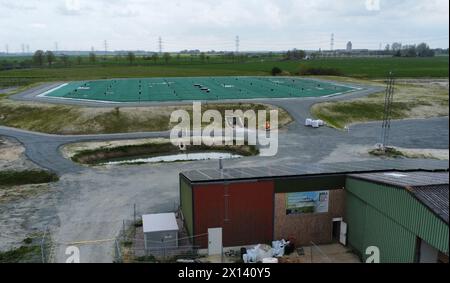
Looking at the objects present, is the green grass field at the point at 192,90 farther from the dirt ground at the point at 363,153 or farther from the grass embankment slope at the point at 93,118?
the dirt ground at the point at 363,153

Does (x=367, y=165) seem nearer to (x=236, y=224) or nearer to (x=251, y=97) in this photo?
(x=236, y=224)

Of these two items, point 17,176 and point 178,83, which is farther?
point 178,83

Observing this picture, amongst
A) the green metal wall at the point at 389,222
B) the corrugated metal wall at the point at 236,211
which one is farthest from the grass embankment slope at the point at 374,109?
the corrugated metal wall at the point at 236,211

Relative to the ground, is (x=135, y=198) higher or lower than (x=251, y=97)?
lower

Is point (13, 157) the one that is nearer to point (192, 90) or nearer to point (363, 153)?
point (363, 153)

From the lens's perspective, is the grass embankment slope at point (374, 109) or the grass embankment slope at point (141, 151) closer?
the grass embankment slope at point (141, 151)

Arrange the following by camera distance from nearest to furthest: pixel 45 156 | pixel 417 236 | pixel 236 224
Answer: pixel 417 236, pixel 236 224, pixel 45 156
